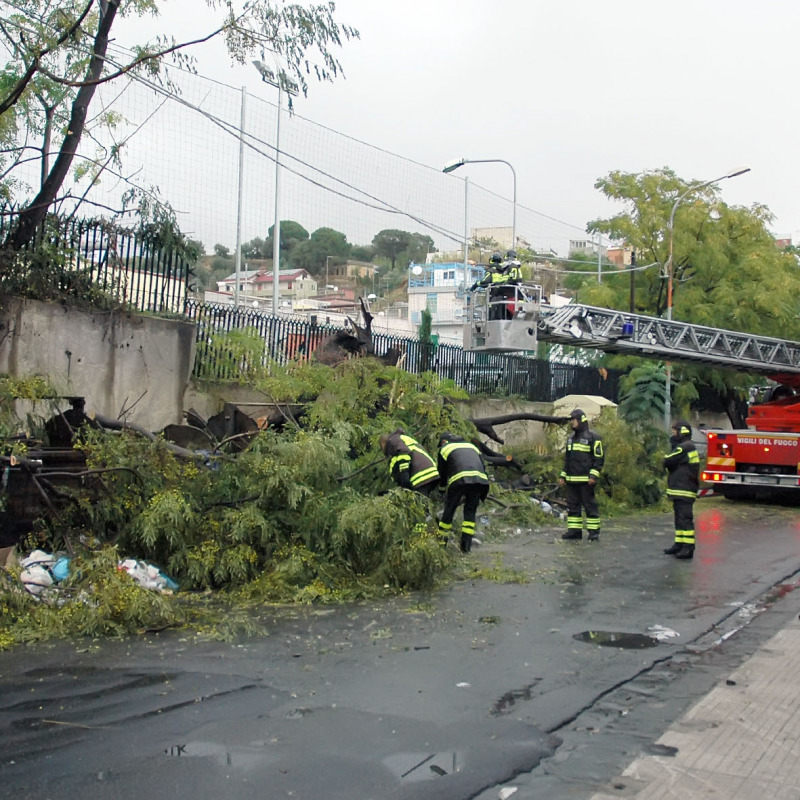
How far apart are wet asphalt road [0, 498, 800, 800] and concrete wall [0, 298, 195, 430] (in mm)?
5113

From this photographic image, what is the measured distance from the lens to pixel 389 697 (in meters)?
5.53

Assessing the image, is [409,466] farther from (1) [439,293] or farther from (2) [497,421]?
(1) [439,293]

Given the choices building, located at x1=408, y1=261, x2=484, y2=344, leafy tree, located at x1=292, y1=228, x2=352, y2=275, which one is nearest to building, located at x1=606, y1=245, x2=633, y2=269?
building, located at x1=408, y1=261, x2=484, y2=344

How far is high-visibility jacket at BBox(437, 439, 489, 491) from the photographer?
33.3 ft

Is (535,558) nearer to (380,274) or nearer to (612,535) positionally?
(612,535)

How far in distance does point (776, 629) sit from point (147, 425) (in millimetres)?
8199

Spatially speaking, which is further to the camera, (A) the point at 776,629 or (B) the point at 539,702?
(A) the point at 776,629

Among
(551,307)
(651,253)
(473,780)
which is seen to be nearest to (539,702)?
(473,780)

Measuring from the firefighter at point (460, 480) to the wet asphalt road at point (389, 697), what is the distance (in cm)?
135

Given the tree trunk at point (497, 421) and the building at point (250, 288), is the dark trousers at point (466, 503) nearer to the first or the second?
the tree trunk at point (497, 421)

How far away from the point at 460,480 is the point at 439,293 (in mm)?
22766

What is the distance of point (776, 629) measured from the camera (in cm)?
776

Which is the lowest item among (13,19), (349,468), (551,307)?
(349,468)

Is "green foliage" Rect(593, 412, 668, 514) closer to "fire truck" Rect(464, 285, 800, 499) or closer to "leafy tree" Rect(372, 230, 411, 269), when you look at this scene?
"fire truck" Rect(464, 285, 800, 499)
